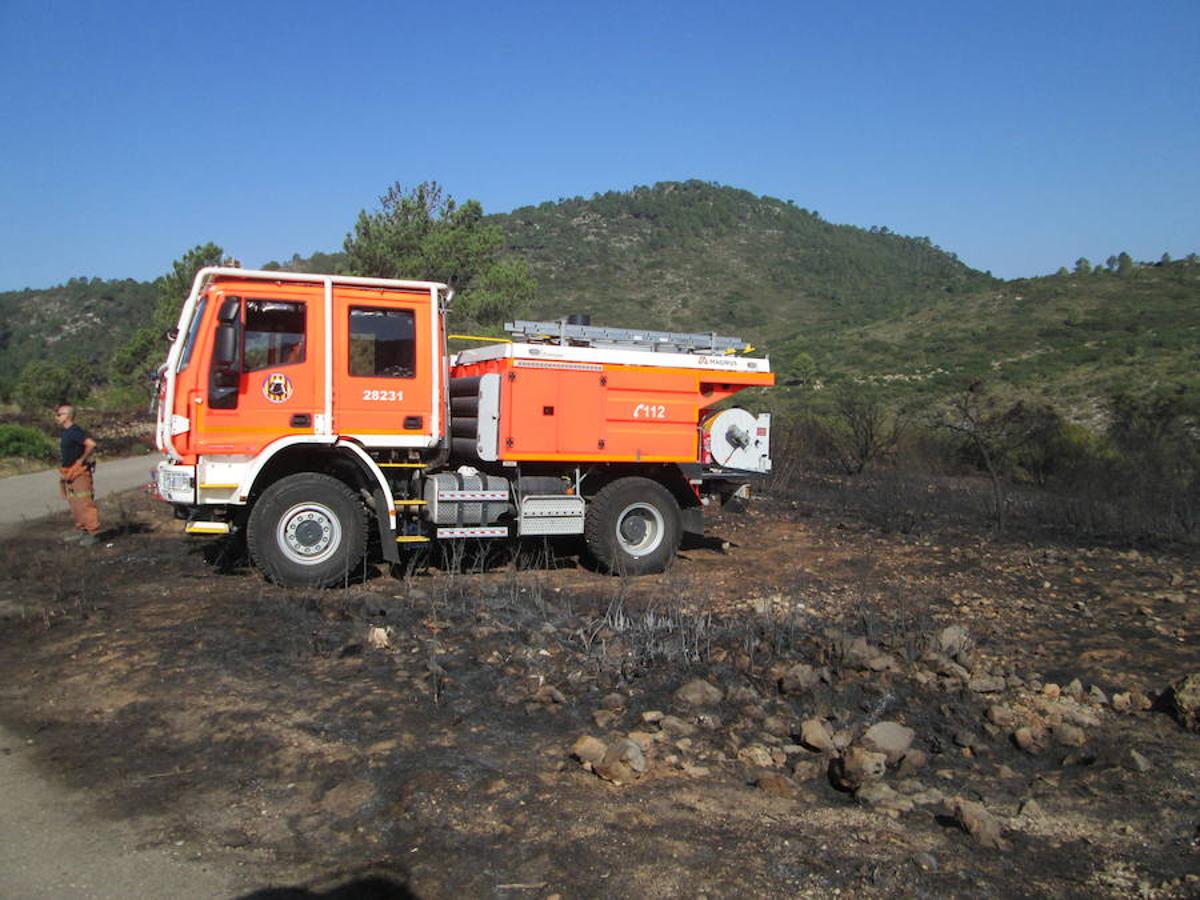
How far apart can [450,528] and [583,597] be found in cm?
162

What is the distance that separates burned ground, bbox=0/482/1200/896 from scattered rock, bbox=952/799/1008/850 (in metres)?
0.01

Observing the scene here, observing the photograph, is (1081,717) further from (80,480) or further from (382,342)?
(80,480)

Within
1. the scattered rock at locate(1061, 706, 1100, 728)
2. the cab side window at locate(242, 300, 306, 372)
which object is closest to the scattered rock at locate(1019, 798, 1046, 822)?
the scattered rock at locate(1061, 706, 1100, 728)

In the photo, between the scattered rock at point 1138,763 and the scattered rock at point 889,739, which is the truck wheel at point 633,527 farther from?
the scattered rock at point 1138,763

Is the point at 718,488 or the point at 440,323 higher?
the point at 440,323

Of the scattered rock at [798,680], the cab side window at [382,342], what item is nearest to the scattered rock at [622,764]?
the scattered rock at [798,680]

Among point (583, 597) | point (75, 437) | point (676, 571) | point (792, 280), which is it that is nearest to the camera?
point (583, 597)

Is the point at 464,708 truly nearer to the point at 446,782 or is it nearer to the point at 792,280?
the point at 446,782

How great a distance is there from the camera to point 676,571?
34.2 feet

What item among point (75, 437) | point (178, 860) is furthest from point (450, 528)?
point (178, 860)

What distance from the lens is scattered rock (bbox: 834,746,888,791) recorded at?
460 cm

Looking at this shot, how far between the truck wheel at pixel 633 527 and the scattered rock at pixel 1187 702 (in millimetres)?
5266

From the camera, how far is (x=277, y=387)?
8.82 meters

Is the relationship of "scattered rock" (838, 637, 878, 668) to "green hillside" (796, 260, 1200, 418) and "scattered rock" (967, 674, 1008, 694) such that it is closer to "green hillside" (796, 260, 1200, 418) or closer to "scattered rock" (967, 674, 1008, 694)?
"scattered rock" (967, 674, 1008, 694)
